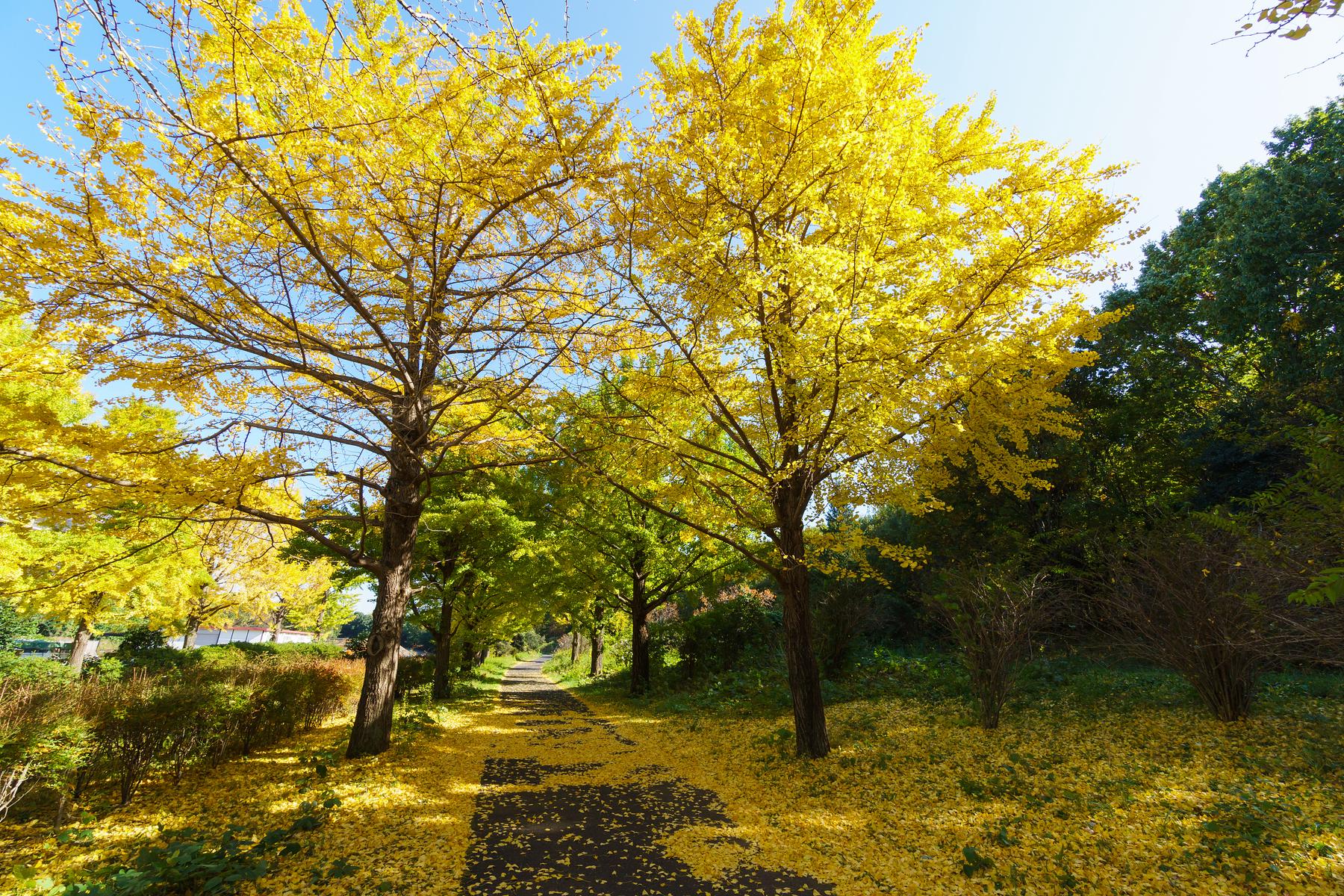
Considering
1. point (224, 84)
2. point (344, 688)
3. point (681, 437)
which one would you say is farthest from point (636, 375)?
point (344, 688)

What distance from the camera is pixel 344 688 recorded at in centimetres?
937

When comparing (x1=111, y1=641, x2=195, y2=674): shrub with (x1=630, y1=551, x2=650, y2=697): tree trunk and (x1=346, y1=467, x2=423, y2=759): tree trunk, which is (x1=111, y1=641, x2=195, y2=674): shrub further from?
(x1=630, y1=551, x2=650, y2=697): tree trunk

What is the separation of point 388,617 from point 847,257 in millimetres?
6487

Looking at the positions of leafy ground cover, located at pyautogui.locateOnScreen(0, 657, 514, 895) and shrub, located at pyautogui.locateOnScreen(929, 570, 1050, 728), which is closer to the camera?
leafy ground cover, located at pyautogui.locateOnScreen(0, 657, 514, 895)

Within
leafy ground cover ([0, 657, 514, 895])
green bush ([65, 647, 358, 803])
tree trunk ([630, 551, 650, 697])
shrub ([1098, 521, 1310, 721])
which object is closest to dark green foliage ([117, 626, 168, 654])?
green bush ([65, 647, 358, 803])

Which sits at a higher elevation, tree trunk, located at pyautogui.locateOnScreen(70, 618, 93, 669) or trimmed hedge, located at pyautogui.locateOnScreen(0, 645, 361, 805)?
tree trunk, located at pyautogui.locateOnScreen(70, 618, 93, 669)

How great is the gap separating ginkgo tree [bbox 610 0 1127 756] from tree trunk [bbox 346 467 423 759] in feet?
9.74

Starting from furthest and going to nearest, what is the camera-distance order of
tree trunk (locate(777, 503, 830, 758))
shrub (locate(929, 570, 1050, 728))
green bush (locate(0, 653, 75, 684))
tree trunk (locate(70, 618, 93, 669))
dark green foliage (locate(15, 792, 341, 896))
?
tree trunk (locate(70, 618, 93, 669)), green bush (locate(0, 653, 75, 684)), shrub (locate(929, 570, 1050, 728)), tree trunk (locate(777, 503, 830, 758)), dark green foliage (locate(15, 792, 341, 896))

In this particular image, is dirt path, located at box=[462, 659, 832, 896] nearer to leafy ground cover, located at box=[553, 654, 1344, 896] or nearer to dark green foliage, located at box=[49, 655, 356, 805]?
leafy ground cover, located at box=[553, 654, 1344, 896]

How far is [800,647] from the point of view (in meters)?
6.68


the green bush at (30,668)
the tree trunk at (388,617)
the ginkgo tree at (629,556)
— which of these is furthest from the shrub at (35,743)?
the ginkgo tree at (629,556)

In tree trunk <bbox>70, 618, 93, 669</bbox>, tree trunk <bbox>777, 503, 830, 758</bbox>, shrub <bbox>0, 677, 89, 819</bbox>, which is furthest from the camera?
tree trunk <bbox>70, 618, 93, 669</bbox>

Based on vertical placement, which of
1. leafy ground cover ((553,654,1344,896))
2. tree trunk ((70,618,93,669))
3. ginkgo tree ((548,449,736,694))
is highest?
ginkgo tree ((548,449,736,694))

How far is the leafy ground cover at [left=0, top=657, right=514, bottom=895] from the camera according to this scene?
3496 mm
